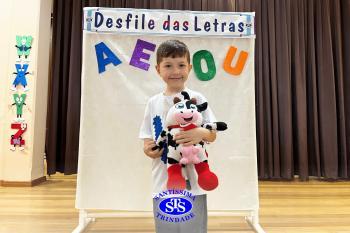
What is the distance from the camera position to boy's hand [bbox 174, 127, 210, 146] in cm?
93

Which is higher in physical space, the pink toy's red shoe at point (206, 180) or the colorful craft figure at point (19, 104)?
the colorful craft figure at point (19, 104)

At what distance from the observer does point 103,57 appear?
1749 millimetres

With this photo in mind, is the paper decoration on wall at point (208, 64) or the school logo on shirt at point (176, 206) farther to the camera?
the paper decoration on wall at point (208, 64)

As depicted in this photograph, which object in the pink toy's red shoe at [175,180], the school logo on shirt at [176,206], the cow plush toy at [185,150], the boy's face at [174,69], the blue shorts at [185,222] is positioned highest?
the boy's face at [174,69]

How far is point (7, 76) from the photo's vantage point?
3.20 meters

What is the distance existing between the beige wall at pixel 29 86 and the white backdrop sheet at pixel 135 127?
1.73 metres

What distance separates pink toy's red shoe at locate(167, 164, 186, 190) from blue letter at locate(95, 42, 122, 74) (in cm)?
99

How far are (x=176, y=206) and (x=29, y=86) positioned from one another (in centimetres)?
276

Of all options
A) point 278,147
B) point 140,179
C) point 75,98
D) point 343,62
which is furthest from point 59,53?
point 343,62

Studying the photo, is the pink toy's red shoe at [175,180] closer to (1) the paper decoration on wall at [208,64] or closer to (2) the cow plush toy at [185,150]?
(2) the cow plush toy at [185,150]

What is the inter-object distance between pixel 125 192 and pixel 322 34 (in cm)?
312

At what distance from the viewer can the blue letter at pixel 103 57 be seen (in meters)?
1.74

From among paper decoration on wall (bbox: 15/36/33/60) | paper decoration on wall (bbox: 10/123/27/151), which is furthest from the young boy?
paper decoration on wall (bbox: 15/36/33/60)

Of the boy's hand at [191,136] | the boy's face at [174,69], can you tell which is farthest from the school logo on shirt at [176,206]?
the boy's face at [174,69]
